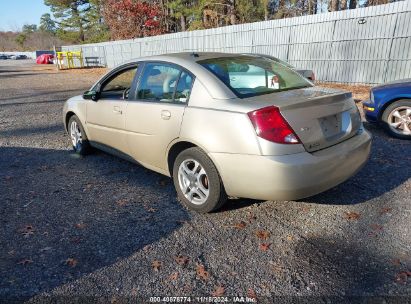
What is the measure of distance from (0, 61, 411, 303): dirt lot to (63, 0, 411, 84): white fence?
304 inches

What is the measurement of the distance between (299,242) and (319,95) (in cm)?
138

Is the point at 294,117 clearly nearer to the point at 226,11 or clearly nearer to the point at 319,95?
the point at 319,95

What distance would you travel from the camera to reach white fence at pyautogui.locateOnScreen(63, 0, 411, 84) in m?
10.4

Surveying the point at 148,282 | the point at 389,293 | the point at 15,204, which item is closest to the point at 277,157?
the point at 389,293

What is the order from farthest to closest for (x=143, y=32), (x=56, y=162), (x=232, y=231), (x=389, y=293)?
(x=143, y=32) < (x=56, y=162) < (x=232, y=231) < (x=389, y=293)

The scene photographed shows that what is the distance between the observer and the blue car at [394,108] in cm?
546

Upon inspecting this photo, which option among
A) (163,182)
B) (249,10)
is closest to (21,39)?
(249,10)

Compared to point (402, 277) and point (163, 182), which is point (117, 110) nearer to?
point (163, 182)

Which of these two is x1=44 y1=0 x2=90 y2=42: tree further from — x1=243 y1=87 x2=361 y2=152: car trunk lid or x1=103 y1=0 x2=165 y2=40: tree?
x1=243 y1=87 x2=361 y2=152: car trunk lid

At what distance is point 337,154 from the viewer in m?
2.93

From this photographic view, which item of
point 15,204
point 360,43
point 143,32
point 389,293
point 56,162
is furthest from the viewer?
point 143,32

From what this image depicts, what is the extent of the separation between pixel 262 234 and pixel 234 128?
1.01m

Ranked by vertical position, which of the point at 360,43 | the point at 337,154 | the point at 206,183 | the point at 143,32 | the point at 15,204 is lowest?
the point at 15,204

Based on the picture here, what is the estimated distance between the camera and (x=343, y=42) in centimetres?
1171
